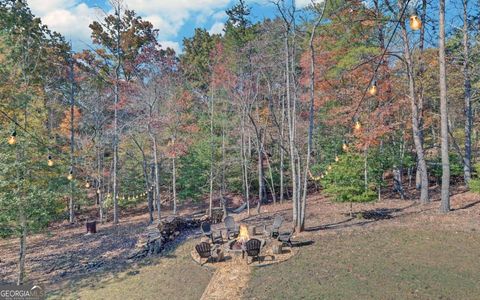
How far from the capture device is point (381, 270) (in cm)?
761

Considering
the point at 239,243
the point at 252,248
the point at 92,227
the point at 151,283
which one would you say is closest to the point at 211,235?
the point at 239,243

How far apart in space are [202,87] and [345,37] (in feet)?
49.2

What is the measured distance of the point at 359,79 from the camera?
16.5m

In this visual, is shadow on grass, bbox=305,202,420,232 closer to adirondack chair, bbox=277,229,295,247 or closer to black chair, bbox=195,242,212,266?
adirondack chair, bbox=277,229,295,247

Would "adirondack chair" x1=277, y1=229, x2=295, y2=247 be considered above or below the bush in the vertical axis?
below

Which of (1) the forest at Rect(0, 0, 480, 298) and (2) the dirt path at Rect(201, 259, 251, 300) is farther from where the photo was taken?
(1) the forest at Rect(0, 0, 480, 298)

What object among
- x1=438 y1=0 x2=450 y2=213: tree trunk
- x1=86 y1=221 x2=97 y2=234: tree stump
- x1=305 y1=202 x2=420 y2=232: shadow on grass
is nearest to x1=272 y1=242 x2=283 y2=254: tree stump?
x1=305 y1=202 x2=420 y2=232: shadow on grass

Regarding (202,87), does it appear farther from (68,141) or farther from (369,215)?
(369,215)

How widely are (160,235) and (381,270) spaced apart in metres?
8.40

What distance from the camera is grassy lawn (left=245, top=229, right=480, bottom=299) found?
662cm

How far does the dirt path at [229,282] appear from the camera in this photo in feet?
24.3

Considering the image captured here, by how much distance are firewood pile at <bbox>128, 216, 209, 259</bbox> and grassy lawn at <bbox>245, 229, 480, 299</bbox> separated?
510 cm

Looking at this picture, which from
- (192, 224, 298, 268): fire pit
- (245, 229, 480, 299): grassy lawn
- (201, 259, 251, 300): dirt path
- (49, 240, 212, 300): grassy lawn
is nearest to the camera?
(245, 229, 480, 299): grassy lawn

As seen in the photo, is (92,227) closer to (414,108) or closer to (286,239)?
(286,239)
